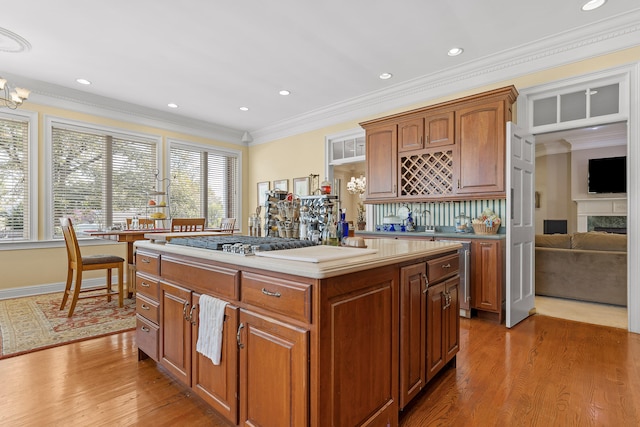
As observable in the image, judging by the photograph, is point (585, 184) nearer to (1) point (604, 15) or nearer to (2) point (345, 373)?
(1) point (604, 15)

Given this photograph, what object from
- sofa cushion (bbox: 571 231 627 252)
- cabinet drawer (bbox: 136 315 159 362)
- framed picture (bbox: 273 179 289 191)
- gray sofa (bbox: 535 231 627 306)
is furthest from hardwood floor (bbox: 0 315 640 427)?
framed picture (bbox: 273 179 289 191)

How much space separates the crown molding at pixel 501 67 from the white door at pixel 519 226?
841mm

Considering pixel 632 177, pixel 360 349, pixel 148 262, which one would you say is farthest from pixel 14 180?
pixel 632 177

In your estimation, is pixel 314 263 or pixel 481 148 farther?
pixel 481 148

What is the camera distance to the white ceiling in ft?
9.33

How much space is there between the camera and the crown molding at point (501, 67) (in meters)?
3.05

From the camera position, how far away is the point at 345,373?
1.27 meters

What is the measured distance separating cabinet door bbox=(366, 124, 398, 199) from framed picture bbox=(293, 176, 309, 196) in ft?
5.31

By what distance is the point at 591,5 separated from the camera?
9.09ft

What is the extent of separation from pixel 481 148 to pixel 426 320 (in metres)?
2.44

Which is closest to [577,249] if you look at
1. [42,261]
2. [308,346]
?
[308,346]

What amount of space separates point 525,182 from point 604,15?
163cm

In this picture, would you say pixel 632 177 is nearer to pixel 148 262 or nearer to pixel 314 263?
pixel 314 263

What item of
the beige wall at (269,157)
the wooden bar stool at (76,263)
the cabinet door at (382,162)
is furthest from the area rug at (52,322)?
the cabinet door at (382,162)
